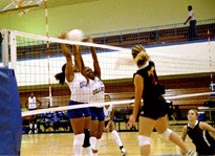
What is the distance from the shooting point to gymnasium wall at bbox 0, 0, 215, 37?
19047 millimetres

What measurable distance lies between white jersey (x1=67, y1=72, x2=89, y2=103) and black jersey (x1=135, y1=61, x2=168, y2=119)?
1325mm

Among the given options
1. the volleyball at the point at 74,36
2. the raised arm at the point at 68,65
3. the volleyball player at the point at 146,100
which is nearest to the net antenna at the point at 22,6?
the volleyball at the point at 74,36

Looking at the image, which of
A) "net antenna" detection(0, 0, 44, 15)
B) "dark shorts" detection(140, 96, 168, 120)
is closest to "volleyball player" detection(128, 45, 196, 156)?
"dark shorts" detection(140, 96, 168, 120)

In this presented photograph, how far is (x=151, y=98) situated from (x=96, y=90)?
1.91 metres

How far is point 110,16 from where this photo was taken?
67.4ft

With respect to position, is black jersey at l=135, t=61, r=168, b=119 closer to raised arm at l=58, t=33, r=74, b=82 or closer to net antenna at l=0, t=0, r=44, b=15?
raised arm at l=58, t=33, r=74, b=82

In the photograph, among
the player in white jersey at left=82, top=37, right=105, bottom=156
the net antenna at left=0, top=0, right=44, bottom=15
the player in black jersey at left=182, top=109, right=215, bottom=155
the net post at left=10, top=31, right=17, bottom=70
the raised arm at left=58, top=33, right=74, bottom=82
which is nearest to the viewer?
the net post at left=10, top=31, right=17, bottom=70

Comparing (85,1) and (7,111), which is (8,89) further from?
(85,1)

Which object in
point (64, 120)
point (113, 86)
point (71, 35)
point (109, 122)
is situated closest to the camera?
point (71, 35)

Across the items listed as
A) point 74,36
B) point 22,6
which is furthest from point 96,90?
point 22,6

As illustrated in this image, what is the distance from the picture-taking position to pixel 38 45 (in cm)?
1927

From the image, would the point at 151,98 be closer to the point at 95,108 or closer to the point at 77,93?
the point at 77,93

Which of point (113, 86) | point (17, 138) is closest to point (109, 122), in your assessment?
point (17, 138)

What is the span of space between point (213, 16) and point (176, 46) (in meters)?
4.27
